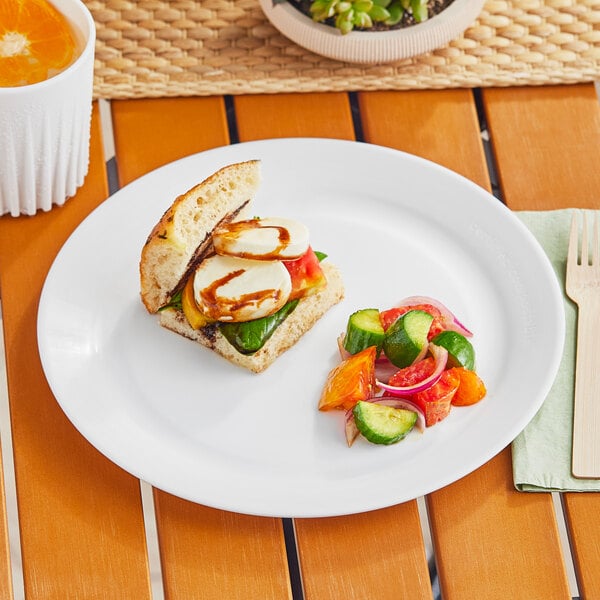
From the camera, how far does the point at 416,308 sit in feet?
6.15

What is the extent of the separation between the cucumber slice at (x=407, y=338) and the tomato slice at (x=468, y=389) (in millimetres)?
86

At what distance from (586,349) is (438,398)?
0.35 meters

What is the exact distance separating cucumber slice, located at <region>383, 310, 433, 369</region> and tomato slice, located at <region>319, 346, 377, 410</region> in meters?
0.03

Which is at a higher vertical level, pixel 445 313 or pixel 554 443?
pixel 445 313

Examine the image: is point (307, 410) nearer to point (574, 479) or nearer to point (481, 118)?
point (574, 479)

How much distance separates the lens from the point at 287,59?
95.3 inches

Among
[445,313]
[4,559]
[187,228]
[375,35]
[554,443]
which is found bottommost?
[4,559]

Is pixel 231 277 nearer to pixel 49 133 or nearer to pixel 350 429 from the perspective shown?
pixel 350 429

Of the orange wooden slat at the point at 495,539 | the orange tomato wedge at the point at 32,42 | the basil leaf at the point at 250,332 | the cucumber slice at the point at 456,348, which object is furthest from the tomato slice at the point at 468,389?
the orange tomato wedge at the point at 32,42

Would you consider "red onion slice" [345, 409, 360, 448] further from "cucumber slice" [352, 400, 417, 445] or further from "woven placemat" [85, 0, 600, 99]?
"woven placemat" [85, 0, 600, 99]

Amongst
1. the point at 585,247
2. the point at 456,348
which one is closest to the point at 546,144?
the point at 585,247

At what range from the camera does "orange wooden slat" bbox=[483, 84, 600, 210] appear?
2.23 m

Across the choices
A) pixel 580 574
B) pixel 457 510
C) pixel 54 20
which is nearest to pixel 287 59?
pixel 54 20

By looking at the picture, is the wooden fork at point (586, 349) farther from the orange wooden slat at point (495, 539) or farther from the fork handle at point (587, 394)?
the orange wooden slat at point (495, 539)
